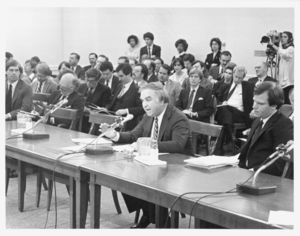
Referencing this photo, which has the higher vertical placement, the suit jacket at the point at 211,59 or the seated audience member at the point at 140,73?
the suit jacket at the point at 211,59

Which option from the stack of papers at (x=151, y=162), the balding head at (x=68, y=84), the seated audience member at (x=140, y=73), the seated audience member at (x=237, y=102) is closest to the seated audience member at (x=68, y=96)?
the balding head at (x=68, y=84)

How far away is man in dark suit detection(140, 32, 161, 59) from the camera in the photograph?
1051 cm

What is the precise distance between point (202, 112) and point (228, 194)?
12.6ft

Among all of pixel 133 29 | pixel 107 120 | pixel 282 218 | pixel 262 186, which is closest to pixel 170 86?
pixel 107 120

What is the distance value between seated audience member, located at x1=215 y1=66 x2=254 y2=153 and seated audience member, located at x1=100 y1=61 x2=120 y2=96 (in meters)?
1.48

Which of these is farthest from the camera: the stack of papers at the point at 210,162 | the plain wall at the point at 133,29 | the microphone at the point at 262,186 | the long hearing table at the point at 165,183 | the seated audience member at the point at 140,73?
the plain wall at the point at 133,29

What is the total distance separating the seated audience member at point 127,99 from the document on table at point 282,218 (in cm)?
360

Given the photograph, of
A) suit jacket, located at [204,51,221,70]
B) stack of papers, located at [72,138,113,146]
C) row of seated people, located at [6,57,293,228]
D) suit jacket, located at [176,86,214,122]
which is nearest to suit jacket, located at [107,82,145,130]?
suit jacket, located at [176,86,214,122]

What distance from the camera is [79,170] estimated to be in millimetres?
3277

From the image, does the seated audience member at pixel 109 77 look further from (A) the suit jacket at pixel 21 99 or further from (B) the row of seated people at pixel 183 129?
(B) the row of seated people at pixel 183 129

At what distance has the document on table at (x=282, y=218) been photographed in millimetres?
2229

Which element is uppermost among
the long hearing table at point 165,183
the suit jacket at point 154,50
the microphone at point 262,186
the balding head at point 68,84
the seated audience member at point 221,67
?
the suit jacket at point 154,50
